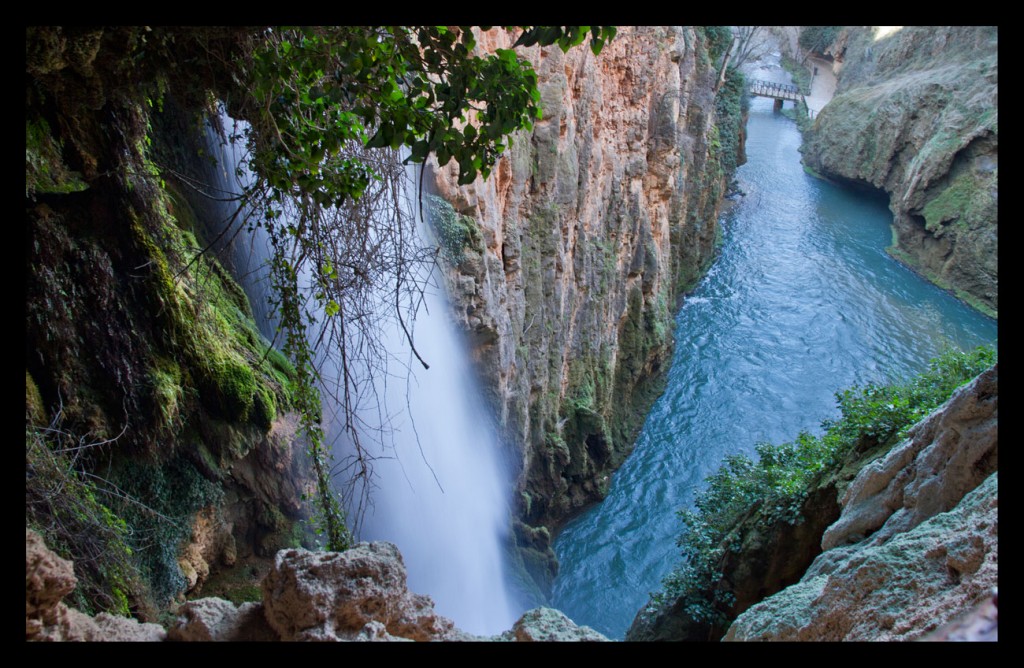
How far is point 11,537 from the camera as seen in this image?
7.09 ft

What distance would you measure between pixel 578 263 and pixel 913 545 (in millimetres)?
8285

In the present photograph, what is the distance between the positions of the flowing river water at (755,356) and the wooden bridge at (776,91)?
48.9 feet

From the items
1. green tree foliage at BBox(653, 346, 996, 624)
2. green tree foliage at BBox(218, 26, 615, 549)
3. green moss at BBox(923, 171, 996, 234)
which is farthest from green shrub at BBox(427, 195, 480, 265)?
green moss at BBox(923, 171, 996, 234)

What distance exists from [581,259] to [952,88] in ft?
78.4

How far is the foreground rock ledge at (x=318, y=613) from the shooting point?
9.13 feet

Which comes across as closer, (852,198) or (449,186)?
(449,186)

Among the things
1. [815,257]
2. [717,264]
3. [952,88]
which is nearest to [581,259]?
[717,264]

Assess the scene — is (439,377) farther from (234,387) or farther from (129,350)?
(129,350)

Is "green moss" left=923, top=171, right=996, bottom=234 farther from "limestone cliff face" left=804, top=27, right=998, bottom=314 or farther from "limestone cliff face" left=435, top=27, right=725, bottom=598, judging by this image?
"limestone cliff face" left=435, top=27, right=725, bottom=598

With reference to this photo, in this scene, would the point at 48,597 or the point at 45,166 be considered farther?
the point at 45,166

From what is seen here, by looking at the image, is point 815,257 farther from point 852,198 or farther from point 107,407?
point 107,407

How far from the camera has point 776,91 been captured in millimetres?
41312

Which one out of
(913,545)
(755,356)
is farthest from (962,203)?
(913,545)

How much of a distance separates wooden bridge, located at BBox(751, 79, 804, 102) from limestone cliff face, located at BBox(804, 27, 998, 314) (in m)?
6.81
